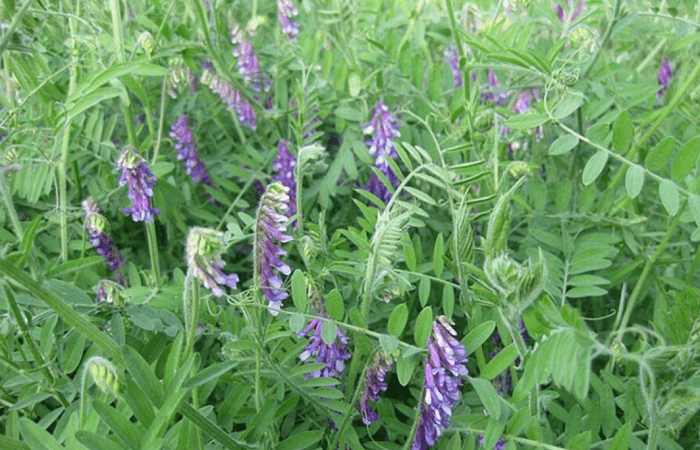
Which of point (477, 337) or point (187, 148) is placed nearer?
point (477, 337)

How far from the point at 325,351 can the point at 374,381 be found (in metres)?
0.11

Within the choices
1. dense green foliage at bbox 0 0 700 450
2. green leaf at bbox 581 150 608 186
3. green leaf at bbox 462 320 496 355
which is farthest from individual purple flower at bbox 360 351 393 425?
green leaf at bbox 581 150 608 186

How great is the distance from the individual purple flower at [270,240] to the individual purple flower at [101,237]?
489mm

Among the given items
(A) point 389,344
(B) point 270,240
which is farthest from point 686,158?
(B) point 270,240

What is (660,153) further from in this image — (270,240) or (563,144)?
(270,240)

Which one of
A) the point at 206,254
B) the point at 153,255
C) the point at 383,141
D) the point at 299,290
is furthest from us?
the point at 383,141

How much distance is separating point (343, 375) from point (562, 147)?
23.6 inches

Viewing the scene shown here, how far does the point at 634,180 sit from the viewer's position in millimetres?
1398

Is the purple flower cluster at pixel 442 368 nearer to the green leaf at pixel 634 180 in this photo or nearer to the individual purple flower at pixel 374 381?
the individual purple flower at pixel 374 381

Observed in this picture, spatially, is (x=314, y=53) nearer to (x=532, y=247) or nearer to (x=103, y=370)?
(x=532, y=247)

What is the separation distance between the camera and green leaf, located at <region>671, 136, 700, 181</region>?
140cm

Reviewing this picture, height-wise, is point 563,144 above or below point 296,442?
above

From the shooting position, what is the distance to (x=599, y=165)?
4.70 ft

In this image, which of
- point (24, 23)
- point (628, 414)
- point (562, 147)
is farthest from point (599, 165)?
point (24, 23)
